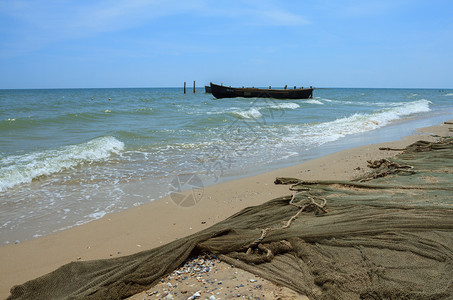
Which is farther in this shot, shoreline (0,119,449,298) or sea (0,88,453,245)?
sea (0,88,453,245)

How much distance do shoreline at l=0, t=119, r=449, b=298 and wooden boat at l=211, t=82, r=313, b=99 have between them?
3139 cm

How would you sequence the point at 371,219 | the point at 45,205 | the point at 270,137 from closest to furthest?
1. the point at 371,219
2. the point at 45,205
3. the point at 270,137

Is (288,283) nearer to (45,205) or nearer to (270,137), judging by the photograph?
(45,205)

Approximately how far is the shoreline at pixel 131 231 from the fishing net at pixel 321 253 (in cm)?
64

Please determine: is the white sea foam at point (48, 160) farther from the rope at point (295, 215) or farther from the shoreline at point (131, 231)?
the rope at point (295, 215)

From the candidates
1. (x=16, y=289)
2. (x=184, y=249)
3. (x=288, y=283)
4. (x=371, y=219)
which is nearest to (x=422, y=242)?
(x=371, y=219)

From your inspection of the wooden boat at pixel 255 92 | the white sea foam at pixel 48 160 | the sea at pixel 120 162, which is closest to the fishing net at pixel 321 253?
the sea at pixel 120 162

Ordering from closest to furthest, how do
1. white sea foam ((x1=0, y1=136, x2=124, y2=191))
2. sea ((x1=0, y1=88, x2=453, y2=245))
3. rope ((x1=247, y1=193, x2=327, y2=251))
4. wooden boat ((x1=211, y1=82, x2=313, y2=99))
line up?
1. rope ((x1=247, y1=193, x2=327, y2=251))
2. sea ((x1=0, y1=88, x2=453, y2=245))
3. white sea foam ((x1=0, y1=136, x2=124, y2=191))
4. wooden boat ((x1=211, y1=82, x2=313, y2=99))

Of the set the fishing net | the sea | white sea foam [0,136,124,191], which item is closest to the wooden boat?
the sea

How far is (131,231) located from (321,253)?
2411mm

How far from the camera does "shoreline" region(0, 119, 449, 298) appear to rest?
11.8 feet

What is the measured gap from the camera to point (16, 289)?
276cm

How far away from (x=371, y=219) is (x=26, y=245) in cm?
382

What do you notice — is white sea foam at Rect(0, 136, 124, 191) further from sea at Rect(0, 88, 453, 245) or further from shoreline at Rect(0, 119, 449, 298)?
shoreline at Rect(0, 119, 449, 298)
